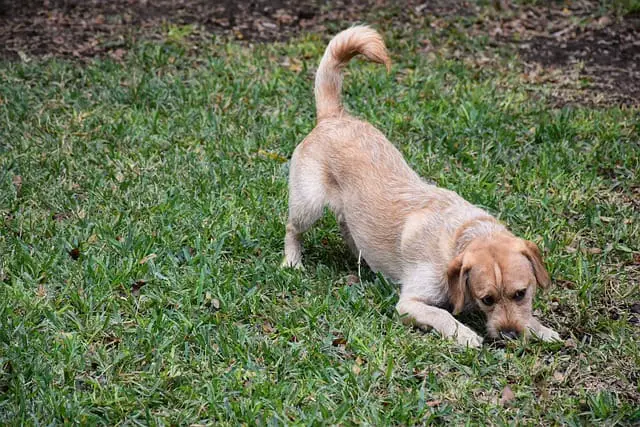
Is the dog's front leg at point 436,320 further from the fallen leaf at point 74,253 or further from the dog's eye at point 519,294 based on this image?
the fallen leaf at point 74,253

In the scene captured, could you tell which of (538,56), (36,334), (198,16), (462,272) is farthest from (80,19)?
(462,272)

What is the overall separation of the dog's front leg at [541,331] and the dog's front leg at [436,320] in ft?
1.04

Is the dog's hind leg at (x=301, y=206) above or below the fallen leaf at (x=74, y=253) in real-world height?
above

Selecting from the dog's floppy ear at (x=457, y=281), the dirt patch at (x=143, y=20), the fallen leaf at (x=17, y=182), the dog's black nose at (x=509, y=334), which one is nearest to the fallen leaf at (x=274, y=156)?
the fallen leaf at (x=17, y=182)

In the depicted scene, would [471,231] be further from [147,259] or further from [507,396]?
[147,259]

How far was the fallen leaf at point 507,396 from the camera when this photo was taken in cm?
462

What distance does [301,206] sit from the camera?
6.15 m

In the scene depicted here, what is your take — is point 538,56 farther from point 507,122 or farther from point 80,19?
point 80,19

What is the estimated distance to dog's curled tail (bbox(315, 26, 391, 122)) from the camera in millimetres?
6117

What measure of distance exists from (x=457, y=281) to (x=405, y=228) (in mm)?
687

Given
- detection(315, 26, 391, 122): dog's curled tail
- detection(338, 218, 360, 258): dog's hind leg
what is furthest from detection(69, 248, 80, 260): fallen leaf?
detection(315, 26, 391, 122): dog's curled tail

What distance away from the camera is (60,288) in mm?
5680

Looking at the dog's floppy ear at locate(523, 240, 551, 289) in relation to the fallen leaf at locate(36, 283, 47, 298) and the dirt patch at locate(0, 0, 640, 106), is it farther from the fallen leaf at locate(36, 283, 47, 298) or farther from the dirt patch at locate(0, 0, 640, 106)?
the dirt patch at locate(0, 0, 640, 106)

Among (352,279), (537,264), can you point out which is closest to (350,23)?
(352,279)
